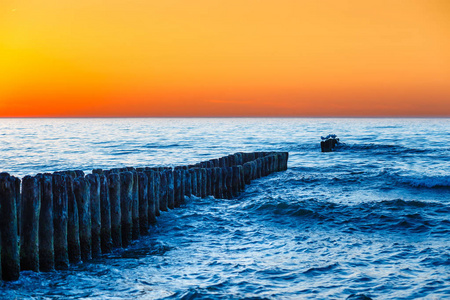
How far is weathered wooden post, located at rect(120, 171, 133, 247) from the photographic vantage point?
Answer: 340 inches

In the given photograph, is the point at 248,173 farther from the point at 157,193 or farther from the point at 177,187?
the point at 157,193

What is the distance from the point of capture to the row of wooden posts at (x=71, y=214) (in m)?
6.37

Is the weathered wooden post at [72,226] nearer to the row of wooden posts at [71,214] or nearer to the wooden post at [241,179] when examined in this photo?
the row of wooden posts at [71,214]

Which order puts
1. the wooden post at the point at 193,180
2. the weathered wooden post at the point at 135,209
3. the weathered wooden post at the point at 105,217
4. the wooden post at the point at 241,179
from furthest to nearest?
the wooden post at the point at 241,179 → the wooden post at the point at 193,180 → the weathered wooden post at the point at 135,209 → the weathered wooden post at the point at 105,217

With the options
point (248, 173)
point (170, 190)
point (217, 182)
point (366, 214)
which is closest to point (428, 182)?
point (248, 173)

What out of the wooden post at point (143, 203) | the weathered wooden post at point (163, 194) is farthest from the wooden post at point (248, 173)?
the wooden post at point (143, 203)

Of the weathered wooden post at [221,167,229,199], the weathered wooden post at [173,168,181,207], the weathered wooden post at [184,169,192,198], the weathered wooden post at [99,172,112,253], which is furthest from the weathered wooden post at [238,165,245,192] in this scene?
the weathered wooden post at [99,172,112,253]

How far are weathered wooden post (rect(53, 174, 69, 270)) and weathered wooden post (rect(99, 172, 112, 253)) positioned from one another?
3.12 ft

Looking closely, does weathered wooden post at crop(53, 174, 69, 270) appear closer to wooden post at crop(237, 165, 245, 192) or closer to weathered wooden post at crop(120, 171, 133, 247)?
weathered wooden post at crop(120, 171, 133, 247)

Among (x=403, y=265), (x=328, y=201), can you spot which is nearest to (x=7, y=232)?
(x=403, y=265)

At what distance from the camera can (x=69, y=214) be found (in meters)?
7.29

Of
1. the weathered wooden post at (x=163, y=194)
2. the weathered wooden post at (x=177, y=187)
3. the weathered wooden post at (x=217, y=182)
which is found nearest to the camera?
the weathered wooden post at (x=163, y=194)

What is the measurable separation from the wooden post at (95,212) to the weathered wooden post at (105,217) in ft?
0.54

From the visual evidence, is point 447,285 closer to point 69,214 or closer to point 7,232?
point 69,214
